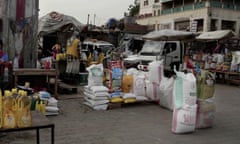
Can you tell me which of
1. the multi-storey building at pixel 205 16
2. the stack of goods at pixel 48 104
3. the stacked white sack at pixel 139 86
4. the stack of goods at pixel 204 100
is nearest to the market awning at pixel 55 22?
the stacked white sack at pixel 139 86

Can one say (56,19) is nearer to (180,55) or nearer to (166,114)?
(166,114)

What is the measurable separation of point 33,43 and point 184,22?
31106mm

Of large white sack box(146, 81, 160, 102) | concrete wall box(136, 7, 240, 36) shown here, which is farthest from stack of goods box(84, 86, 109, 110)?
concrete wall box(136, 7, 240, 36)

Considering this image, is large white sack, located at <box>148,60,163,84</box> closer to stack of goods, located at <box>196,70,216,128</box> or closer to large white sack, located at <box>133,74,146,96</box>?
large white sack, located at <box>133,74,146,96</box>

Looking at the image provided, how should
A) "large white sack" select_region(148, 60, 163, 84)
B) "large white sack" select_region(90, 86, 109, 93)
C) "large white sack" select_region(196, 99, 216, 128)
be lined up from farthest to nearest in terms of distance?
"large white sack" select_region(148, 60, 163, 84), "large white sack" select_region(90, 86, 109, 93), "large white sack" select_region(196, 99, 216, 128)

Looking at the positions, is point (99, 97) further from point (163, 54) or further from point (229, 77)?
point (163, 54)

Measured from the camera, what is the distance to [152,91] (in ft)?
26.2

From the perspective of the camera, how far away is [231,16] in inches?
1394

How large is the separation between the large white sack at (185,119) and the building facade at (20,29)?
17.9 feet

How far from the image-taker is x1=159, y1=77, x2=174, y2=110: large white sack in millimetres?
7371

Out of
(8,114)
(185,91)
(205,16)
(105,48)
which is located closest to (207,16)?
→ (205,16)

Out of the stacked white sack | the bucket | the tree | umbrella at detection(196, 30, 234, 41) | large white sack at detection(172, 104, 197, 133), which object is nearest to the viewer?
large white sack at detection(172, 104, 197, 133)

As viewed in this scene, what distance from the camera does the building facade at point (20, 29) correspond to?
8.55 meters

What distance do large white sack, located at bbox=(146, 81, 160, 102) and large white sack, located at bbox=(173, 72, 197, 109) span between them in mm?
2209
